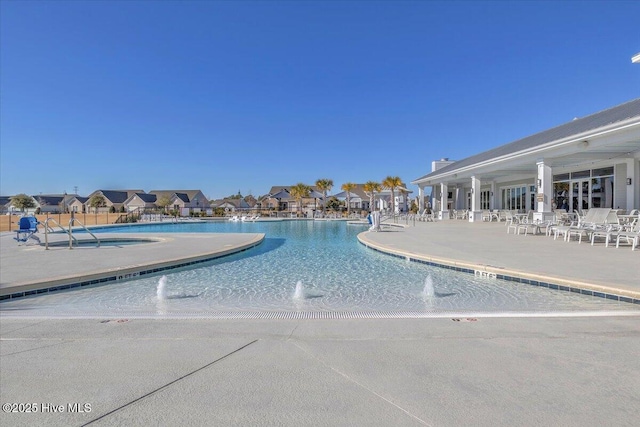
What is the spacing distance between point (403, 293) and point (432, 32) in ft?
62.6

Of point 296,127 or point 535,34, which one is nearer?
point 535,34

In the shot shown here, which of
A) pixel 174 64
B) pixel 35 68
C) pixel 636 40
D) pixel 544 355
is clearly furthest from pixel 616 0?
pixel 35 68

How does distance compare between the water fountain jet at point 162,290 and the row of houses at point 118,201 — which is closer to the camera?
the water fountain jet at point 162,290

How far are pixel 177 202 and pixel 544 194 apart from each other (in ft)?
181

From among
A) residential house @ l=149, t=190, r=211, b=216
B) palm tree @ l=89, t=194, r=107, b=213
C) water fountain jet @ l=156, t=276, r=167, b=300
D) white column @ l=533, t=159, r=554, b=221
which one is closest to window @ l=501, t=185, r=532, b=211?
white column @ l=533, t=159, r=554, b=221

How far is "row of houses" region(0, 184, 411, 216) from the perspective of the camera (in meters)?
50.5

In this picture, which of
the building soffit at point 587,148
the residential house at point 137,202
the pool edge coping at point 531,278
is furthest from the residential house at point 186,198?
the pool edge coping at point 531,278

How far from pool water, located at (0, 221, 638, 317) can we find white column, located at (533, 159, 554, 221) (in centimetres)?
848

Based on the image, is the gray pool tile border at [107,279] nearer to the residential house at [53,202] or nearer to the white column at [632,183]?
the white column at [632,183]

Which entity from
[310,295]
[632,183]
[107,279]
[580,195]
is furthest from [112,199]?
[632,183]

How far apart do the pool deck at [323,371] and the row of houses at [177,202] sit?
131 ft

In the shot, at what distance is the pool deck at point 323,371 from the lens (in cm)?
199

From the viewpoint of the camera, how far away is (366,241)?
11625 mm

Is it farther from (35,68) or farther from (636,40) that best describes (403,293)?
Answer: (35,68)
